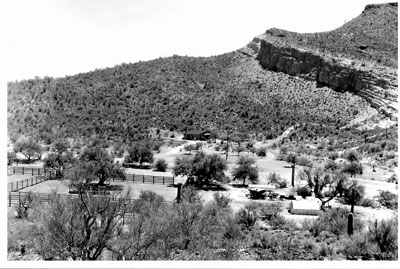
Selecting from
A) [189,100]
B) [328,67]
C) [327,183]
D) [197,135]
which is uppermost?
[328,67]

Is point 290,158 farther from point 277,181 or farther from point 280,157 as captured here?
point 277,181

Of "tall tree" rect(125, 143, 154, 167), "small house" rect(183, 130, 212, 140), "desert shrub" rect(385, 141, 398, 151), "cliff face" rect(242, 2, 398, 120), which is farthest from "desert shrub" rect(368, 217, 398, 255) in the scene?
"small house" rect(183, 130, 212, 140)

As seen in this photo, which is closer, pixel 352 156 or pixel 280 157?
pixel 352 156

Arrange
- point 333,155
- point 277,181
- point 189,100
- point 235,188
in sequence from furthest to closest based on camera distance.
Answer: point 189,100
point 333,155
point 277,181
point 235,188

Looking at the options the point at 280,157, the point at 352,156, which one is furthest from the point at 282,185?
the point at 280,157

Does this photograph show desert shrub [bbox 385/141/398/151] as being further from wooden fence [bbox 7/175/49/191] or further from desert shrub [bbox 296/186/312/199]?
wooden fence [bbox 7/175/49/191]
